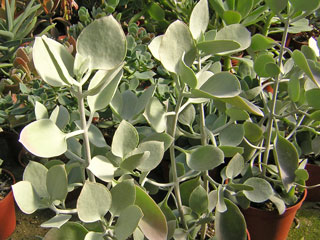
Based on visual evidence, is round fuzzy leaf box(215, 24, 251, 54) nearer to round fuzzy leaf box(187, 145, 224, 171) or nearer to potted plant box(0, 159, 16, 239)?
round fuzzy leaf box(187, 145, 224, 171)

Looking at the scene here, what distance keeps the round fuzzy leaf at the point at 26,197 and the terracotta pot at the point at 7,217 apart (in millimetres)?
544

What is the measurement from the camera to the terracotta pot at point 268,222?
3.62 feet

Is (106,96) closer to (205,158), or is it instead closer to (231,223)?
(205,158)

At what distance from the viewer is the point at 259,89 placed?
1008 millimetres

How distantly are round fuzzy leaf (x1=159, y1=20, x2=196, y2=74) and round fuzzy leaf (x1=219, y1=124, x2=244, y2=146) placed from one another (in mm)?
257

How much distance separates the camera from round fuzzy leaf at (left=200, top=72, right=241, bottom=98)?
0.61 metres

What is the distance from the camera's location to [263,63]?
0.90 metres

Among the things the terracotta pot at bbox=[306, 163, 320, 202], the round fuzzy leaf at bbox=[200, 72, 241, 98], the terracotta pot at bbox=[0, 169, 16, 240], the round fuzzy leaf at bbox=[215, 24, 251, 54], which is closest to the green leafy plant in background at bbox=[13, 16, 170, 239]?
the round fuzzy leaf at bbox=[200, 72, 241, 98]

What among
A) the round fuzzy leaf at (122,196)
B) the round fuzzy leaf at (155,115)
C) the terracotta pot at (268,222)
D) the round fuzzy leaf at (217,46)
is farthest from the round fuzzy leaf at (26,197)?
the terracotta pot at (268,222)

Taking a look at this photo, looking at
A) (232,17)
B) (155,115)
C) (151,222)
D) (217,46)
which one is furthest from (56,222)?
(232,17)

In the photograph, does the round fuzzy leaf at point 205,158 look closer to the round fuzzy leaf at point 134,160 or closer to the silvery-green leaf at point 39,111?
the round fuzzy leaf at point 134,160

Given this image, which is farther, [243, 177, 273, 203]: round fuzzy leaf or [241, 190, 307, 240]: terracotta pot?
[241, 190, 307, 240]: terracotta pot

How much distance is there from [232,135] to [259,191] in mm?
129

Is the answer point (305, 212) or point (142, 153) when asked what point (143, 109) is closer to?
point (142, 153)
